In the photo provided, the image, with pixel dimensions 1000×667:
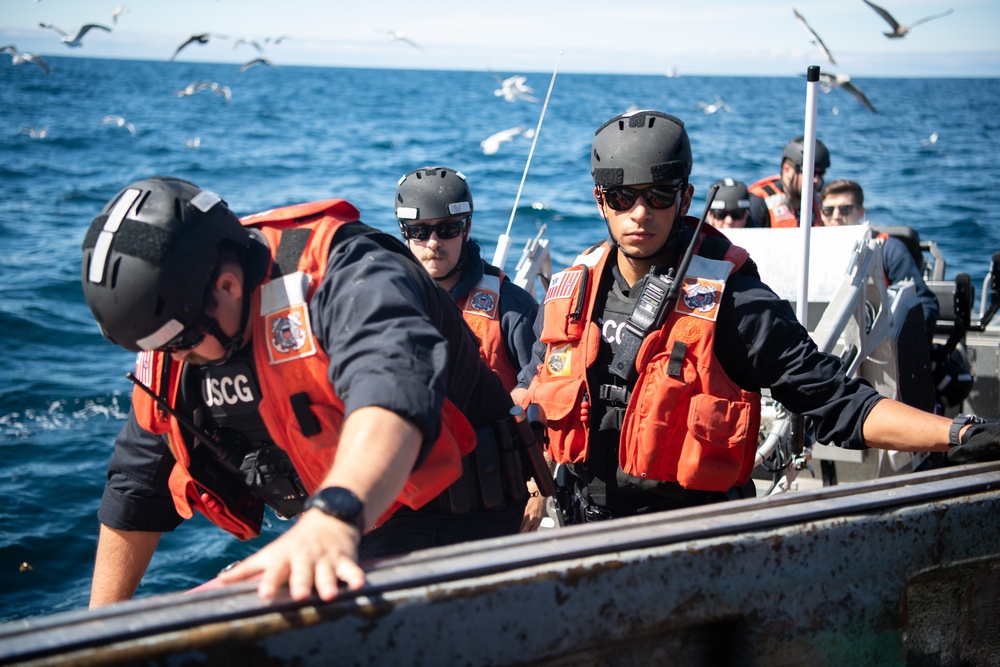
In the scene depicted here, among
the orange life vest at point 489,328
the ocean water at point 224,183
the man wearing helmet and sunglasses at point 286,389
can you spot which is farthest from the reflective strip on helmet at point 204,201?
the ocean water at point 224,183

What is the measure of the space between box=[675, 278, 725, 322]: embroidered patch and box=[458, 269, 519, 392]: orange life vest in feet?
5.86

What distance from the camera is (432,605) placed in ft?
5.86

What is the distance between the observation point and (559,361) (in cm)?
344

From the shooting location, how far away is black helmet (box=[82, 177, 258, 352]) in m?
2.24

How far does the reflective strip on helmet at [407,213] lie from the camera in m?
4.95

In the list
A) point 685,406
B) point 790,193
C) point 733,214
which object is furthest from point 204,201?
point 790,193

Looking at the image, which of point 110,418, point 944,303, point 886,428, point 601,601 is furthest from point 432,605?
point 110,418

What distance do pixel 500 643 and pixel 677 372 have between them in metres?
1.49

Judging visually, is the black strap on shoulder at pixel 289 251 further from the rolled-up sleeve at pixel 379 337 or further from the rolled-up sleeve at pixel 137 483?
the rolled-up sleeve at pixel 137 483

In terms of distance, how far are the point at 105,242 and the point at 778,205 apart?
7724mm

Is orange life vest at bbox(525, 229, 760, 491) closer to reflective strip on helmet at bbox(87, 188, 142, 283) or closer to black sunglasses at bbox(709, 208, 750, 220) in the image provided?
reflective strip on helmet at bbox(87, 188, 142, 283)

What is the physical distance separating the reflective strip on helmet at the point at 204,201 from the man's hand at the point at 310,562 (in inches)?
39.5

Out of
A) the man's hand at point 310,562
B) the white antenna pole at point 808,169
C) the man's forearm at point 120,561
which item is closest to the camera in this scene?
the man's hand at point 310,562

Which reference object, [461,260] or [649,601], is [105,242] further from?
[461,260]
